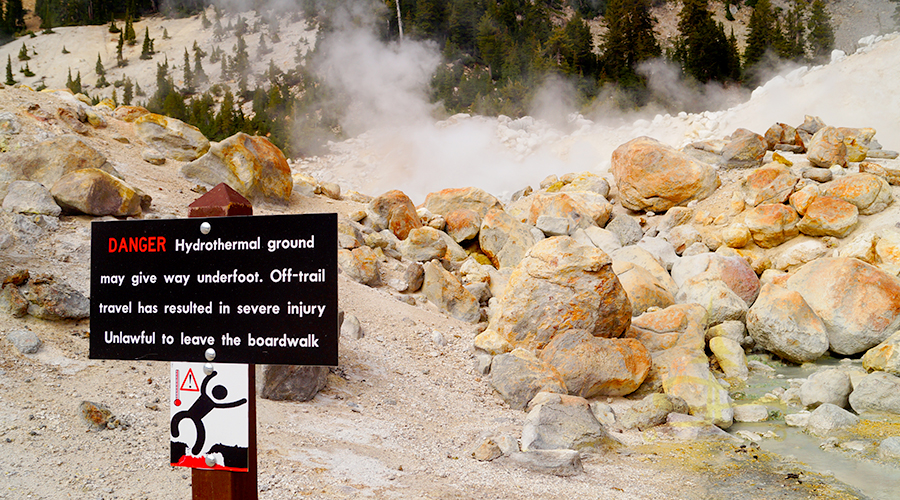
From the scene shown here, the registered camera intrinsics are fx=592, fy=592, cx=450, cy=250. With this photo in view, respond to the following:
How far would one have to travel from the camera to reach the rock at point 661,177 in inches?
542

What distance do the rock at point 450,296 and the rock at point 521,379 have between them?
1.97 metres

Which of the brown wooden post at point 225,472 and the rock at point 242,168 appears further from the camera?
the rock at point 242,168

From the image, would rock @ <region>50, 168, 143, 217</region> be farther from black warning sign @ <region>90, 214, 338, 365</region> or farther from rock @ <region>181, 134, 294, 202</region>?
black warning sign @ <region>90, 214, 338, 365</region>

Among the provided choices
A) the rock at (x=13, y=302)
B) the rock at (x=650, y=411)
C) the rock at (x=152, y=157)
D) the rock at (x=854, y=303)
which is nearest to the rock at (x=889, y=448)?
the rock at (x=650, y=411)

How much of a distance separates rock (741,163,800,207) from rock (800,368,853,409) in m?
6.21

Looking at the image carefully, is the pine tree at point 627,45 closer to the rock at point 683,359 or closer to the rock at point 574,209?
the rock at point 574,209

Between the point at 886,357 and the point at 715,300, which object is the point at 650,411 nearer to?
the point at 886,357

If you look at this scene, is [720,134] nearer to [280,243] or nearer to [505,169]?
[505,169]

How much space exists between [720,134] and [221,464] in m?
22.5

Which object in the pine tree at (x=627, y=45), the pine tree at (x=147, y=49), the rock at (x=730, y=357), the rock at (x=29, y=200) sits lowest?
the rock at (x=730, y=357)

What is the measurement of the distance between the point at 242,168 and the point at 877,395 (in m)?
9.82

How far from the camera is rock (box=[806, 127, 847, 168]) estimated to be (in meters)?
13.3

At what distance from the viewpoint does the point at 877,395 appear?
21.1 feet

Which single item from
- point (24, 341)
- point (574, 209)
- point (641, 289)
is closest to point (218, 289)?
point (24, 341)
